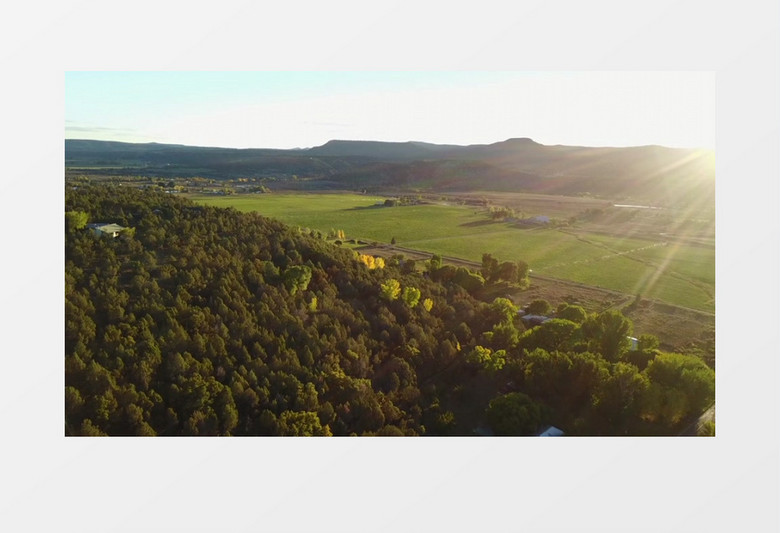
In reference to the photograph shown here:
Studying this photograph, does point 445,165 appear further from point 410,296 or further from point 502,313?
point 410,296

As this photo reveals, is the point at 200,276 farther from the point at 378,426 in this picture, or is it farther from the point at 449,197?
the point at 449,197

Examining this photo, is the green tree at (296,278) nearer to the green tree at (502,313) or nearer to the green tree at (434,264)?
the green tree at (502,313)

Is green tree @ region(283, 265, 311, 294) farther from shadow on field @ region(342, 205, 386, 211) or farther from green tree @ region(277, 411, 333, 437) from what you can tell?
shadow on field @ region(342, 205, 386, 211)

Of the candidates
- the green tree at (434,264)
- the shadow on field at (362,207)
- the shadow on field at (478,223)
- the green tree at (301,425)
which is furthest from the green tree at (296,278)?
the shadow on field at (478,223)

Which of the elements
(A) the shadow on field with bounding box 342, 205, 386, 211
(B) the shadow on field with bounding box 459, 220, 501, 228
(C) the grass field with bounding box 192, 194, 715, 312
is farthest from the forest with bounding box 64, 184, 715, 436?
(B) the shadow on field with bounding box 459, 220, 501, 228

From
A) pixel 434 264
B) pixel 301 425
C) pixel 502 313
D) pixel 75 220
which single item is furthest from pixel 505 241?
pixel 75 220

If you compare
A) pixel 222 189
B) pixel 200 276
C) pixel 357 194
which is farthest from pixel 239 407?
pixel 357 194
